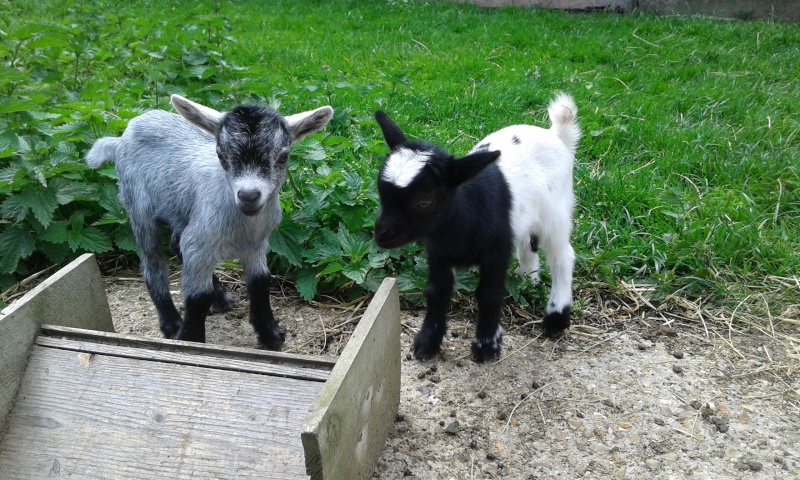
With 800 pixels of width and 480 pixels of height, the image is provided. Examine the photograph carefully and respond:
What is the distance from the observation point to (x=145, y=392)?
8.07ft

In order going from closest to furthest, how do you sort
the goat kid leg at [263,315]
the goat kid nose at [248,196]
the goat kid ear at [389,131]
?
1. the goat kid nose at [248,196]
2. the goat kid ear at [389,131]
3. the goat kid leg at [263,315]

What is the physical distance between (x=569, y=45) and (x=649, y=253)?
421 cm

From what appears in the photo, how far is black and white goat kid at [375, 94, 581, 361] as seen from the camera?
9.48ft

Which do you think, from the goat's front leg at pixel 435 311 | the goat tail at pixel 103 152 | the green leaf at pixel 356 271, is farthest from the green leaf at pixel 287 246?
the goat tail at pixel 103 152

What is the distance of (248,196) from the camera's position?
2621 millimetres

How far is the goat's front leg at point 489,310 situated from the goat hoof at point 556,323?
Result: 302mm

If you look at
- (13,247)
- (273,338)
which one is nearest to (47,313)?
(273,338)

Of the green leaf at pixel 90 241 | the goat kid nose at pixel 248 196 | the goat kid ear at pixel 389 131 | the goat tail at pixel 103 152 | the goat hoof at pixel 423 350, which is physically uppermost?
the goat kid ear at pixel 389 131

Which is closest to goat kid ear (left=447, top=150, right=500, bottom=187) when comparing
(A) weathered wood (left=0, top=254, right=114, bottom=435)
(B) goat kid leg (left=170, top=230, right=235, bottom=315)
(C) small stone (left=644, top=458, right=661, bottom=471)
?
(C) small stone (left=644, top=458, right=661, bottom=471)

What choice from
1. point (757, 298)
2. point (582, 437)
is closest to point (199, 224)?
point (582, 437)

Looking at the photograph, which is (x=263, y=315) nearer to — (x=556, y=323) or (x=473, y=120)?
(x=556, y=323)

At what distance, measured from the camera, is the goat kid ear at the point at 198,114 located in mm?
2799

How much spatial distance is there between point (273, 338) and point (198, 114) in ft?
3.83

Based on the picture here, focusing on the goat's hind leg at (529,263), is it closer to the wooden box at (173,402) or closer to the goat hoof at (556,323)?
the goat hoof at (556,323)
